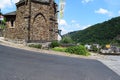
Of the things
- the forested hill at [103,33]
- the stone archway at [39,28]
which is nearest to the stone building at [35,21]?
the stone archway at [39,28]

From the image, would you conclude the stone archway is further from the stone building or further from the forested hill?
the forested hill

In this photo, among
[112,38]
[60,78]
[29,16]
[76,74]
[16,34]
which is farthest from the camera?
[112,38]

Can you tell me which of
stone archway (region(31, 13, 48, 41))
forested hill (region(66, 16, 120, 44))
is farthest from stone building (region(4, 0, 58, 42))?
forested hill (region(66, 16, 120, 44))

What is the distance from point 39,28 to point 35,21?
1.23 meters

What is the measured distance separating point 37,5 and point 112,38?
299 ft

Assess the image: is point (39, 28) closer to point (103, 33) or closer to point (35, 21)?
point (35, 21)

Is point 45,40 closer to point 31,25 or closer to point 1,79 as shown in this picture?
point 31,25

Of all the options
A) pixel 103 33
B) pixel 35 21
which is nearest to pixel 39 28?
pixel 35 21

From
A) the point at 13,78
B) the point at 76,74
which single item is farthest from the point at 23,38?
the point at 13,78

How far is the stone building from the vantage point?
3897 cm

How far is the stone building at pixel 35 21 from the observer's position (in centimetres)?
3897

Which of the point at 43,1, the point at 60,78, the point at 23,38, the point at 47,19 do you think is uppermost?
the point at 43,1

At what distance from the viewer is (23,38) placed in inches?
1540

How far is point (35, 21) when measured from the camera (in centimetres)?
3944
